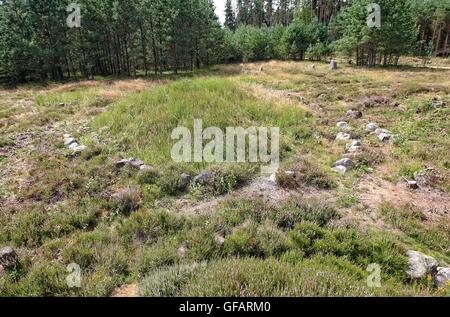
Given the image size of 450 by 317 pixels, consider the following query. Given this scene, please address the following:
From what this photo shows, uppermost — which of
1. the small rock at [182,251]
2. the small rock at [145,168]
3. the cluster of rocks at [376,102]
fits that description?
the cluster of rocks at [376,102]

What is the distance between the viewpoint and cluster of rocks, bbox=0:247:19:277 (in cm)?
441

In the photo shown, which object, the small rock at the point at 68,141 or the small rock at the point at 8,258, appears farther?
the small rock at the point at 68,141

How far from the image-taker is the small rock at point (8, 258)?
4.42 meters

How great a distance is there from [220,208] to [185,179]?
150 cm

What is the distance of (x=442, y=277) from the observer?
13.5 feet

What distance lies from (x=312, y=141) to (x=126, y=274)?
7.32m

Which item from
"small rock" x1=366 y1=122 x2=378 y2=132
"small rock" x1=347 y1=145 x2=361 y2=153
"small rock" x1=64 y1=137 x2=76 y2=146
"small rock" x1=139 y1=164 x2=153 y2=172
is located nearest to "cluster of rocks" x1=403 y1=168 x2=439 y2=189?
"small rock" x1=347 y1=145 x2=361 y2=153

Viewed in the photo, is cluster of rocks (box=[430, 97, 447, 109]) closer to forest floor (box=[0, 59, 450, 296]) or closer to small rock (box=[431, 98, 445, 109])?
small rock (box=[431, 98, 445, 109])

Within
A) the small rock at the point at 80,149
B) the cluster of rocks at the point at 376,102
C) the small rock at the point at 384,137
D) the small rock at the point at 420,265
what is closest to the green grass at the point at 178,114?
the small rock at the point at 80,149

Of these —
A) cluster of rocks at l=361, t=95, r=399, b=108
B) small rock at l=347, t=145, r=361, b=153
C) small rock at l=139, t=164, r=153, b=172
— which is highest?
cluster of rocks at l=361, t=95, r=399, b=108

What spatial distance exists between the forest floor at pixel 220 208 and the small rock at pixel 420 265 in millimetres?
133

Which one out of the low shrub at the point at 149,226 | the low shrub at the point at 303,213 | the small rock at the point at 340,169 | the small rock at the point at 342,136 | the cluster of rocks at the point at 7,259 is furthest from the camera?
the small rock at the point at 342,136

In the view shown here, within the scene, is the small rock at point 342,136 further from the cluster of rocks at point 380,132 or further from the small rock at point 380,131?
the small rock at point 380,131

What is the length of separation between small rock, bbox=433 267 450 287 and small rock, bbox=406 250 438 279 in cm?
8
